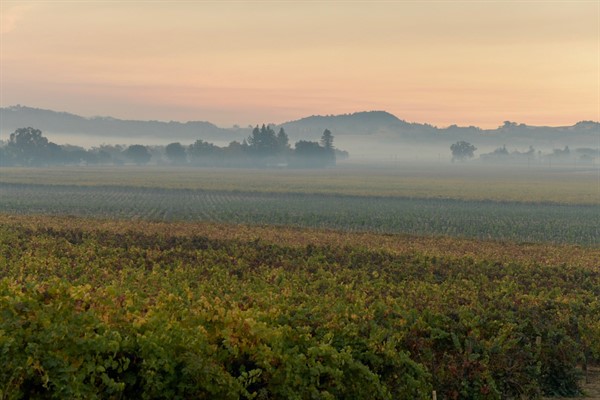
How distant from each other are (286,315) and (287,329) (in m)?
1.29

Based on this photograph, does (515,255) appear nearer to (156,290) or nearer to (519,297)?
(519,297)

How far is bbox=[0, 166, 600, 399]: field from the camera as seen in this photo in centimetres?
1070

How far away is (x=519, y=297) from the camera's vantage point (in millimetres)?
19250

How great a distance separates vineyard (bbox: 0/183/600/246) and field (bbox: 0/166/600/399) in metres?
15.6

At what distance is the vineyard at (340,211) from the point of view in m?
52.5

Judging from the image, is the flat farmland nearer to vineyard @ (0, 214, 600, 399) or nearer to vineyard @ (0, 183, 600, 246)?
vineyard @ (0, 183, 600, 246)

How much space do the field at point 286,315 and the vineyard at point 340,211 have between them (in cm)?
1564

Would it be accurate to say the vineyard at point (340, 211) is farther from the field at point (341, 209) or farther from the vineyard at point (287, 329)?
the vineyard at point (287, 329)

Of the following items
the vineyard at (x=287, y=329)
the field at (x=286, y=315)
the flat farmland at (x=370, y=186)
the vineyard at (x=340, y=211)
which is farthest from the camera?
the flat farmland at (x=370, y=186)

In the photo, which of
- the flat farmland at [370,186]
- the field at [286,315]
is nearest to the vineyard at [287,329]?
the field at [286,315]

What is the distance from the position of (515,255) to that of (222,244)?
44.4 ft

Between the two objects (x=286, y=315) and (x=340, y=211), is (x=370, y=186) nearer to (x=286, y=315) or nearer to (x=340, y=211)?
(x=340, y=211)

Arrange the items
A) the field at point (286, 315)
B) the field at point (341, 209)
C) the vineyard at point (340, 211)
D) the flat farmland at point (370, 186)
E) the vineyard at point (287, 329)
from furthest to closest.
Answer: the flat farmland at point (370, 186) → the field at point (341, 209) → the vineyard at point (340, 211) → the field at point (286, 315) → the vineyard at point (287, 329)

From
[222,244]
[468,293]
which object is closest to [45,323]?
[468,293]
